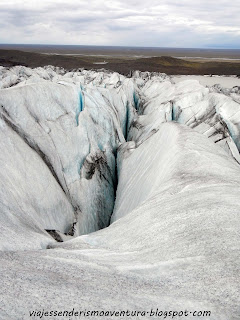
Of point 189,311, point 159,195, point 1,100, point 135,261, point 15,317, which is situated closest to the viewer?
point 15,317

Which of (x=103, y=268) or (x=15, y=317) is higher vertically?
(x=15, y=317)

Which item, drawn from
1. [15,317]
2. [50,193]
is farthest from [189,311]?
[50,193]

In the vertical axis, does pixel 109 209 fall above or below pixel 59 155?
below

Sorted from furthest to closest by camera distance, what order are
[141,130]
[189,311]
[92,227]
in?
[141,130]
[92,227]
[189,311]

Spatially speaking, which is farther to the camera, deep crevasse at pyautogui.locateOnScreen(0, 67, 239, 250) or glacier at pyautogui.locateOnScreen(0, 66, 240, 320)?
deep crevasse at pyautogui.locateOnScreen(0, 67, 239, 250)

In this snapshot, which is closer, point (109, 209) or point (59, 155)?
point (59, 155)

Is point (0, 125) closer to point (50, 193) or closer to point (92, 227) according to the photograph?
point (50, 193)

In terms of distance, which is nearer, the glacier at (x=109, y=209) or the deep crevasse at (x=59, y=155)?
the glacier at (x=109, y=209)

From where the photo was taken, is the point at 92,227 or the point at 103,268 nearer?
the point at 103,268
